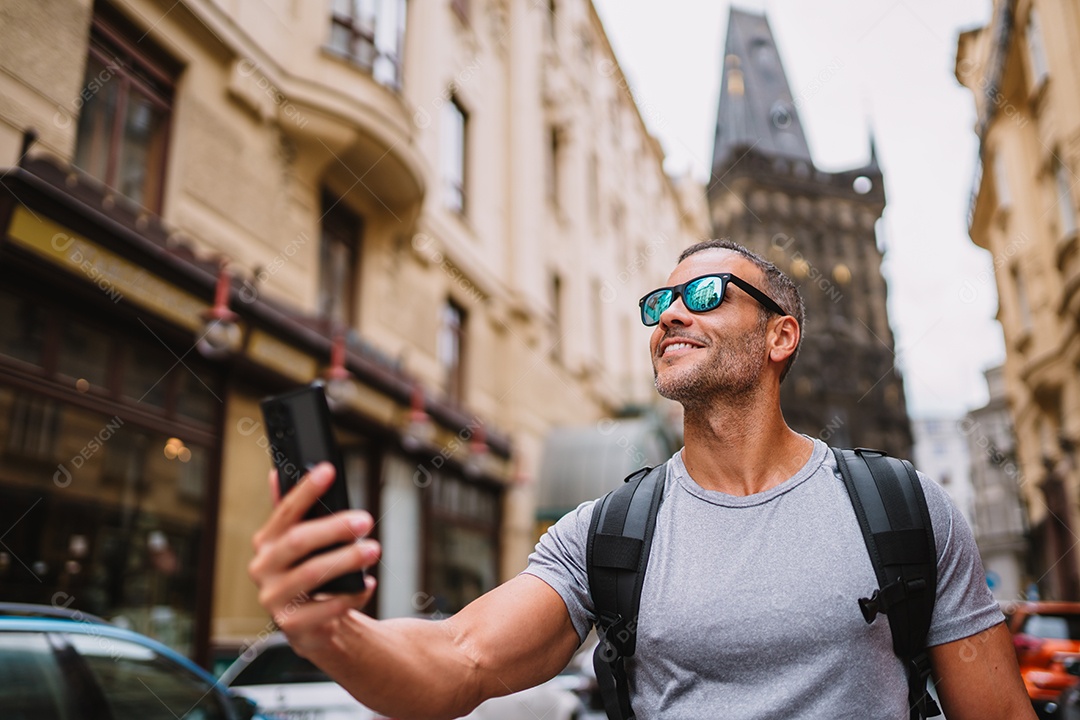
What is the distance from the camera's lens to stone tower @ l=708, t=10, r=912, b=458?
2544 inches

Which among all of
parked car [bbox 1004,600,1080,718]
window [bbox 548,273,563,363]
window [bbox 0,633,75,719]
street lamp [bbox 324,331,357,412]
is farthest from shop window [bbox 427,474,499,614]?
window [bbox 0,633,75,719]

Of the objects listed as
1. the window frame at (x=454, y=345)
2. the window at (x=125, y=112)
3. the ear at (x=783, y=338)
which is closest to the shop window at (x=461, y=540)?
the window frame at (x=454, y=345)

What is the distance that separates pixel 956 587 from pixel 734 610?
0.52m

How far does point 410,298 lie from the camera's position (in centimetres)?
1429

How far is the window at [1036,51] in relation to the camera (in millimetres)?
18031

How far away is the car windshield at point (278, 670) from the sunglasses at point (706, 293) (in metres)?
4.65

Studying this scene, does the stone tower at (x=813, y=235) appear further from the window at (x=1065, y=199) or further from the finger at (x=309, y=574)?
the finger at (x=309, y=574)

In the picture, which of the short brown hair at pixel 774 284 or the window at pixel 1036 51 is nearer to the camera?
the short brown hair at pixel 774 284

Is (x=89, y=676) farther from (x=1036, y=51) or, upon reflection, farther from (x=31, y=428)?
(x=1036, y=51)

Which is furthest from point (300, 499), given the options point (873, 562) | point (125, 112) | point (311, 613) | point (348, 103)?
point (348, 103)

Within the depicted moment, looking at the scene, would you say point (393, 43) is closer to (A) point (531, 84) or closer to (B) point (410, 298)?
(B) point (410, 298)

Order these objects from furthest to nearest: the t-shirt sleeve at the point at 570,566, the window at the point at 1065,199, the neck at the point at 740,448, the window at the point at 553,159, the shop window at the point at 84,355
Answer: the window at the point at 553,159 → the window at the point at 1065,199 → the shop window at the point at 84,355 → the neck at the point at 740,448 → the t-shirt sleeve at the point at 570,566

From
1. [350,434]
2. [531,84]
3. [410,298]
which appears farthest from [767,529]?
[531,84]

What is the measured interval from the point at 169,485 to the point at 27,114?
360 cm
